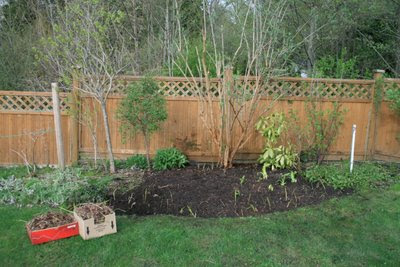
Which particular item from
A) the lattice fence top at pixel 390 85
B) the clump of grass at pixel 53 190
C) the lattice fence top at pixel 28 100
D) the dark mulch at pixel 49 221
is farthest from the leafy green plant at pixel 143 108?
the lattice fence top at pixel 390 85

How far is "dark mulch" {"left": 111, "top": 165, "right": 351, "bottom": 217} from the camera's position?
458cm

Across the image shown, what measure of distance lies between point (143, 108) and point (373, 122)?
441 cm

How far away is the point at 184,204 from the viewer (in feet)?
15.4

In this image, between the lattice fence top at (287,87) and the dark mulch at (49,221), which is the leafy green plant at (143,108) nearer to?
the lattice fence top at (287,87)

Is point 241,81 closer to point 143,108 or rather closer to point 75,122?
point 143,108

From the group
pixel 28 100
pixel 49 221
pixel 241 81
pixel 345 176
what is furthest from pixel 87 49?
pixel 345 176


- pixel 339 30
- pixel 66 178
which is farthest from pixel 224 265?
pixel 339 30

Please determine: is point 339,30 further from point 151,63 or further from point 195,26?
point 151,63

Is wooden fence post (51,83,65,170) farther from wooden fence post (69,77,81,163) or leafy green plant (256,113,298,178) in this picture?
leafy green plant (256,113,298,178)

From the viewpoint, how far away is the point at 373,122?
7.09 metres

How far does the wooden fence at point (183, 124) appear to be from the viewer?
653 centimetres

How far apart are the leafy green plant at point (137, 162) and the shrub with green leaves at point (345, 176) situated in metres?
2.78

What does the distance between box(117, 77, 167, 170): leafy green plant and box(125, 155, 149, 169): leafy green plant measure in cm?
54

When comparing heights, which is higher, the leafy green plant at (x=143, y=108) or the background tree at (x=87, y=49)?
the background tree at (x=87, y=49)
